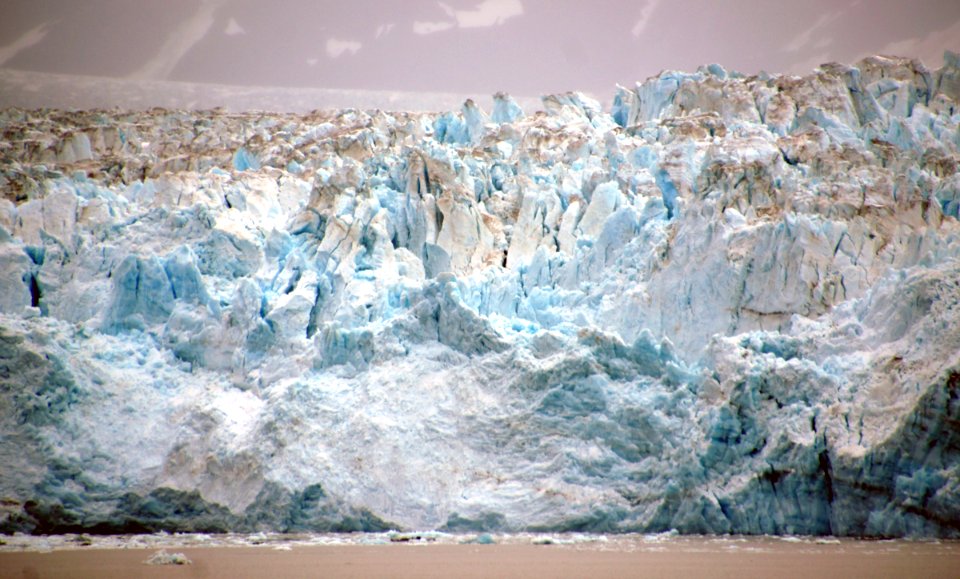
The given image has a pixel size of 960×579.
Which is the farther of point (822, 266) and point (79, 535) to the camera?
point (822, 266)

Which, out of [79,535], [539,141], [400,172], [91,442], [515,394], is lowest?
[79,535]

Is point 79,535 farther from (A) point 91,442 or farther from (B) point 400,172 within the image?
(B) point 400,172

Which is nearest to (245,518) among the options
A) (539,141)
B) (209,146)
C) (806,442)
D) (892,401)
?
(806,442)

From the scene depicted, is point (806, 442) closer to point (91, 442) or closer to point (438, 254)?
point (438, 254)

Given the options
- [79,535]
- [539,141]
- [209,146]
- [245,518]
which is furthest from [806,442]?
[209,146]

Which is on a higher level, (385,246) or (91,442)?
(385,246)

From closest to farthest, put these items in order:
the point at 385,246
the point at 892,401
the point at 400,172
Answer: the point at 892,401
the point at 385,246
the point at 400,172

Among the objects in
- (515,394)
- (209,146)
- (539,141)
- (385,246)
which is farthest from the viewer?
(209,146)
